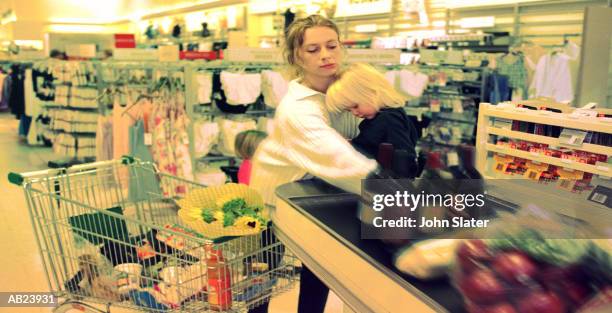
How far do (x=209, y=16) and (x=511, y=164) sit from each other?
13.6 meters

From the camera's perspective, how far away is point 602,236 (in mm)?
832

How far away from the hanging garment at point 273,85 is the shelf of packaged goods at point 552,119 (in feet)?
9.06

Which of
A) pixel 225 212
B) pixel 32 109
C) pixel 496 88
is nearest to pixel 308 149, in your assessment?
pixel 225 212

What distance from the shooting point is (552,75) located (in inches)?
234

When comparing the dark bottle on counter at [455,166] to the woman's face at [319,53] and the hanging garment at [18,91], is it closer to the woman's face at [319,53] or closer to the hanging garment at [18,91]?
the woman's face at [319,53]

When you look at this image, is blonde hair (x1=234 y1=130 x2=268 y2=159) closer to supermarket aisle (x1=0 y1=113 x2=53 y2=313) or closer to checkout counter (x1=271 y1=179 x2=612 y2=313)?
supermarket aisle (x1=0 y1=113 x2=53 y2=313)

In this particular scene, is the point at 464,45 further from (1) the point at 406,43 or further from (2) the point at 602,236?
(2) the point at 602,236

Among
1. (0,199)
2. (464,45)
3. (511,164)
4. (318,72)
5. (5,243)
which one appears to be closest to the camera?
(318,72)

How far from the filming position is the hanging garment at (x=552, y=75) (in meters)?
5.93

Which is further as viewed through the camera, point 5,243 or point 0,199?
point 0,199

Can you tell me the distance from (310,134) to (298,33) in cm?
47

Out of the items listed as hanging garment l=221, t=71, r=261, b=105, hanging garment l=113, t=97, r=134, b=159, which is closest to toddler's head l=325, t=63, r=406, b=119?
hanging garment l=221, t=71, r=261, b=105

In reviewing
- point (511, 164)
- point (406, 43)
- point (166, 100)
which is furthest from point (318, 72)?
point (406, 43)

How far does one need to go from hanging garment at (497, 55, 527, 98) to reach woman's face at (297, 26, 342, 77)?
4.82m
